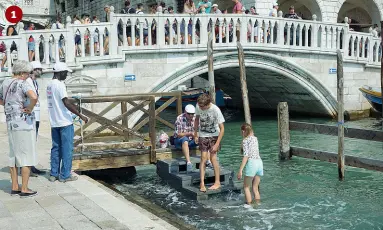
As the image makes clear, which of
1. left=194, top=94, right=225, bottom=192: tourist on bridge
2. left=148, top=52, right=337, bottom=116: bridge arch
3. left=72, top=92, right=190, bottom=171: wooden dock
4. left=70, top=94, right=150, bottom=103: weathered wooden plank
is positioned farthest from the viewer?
left=148, top=52, right=337, bottom=116: bridge arch

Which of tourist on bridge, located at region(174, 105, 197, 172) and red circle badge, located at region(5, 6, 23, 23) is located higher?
red circle badge, located at region(5, 6, 23, 23)

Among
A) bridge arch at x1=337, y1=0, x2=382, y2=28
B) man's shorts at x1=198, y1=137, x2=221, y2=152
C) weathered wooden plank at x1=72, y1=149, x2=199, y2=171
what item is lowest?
weathered wooden plank at x1=72, y1=149, x2=199, y2=171

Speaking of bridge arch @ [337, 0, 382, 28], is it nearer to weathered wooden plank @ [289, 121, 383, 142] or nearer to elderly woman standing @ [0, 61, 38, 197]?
weathered wooden plank @ [289, 121, 383, 142]

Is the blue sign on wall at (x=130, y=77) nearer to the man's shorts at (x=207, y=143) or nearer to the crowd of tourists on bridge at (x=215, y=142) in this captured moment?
the crowd of tourists on bridge at (x=215, y=142)

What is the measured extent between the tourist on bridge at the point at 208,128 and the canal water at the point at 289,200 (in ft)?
1.46

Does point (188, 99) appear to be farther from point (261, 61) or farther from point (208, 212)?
point (208, 212)

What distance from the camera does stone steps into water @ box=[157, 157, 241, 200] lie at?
591 cm

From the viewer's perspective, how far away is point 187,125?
6617 mm

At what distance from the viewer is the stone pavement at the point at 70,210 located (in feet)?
12.5

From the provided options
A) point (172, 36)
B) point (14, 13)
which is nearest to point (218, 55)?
point (172, 36)

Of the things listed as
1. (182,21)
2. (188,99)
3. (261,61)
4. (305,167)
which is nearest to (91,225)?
(305,167)

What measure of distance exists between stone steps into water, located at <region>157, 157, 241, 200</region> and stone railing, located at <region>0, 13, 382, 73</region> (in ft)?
13.4

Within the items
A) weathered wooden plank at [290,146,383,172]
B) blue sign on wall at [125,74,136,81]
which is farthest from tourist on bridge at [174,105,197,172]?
blue sign on wall at [125,74,136,81]

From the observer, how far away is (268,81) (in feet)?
47.3
